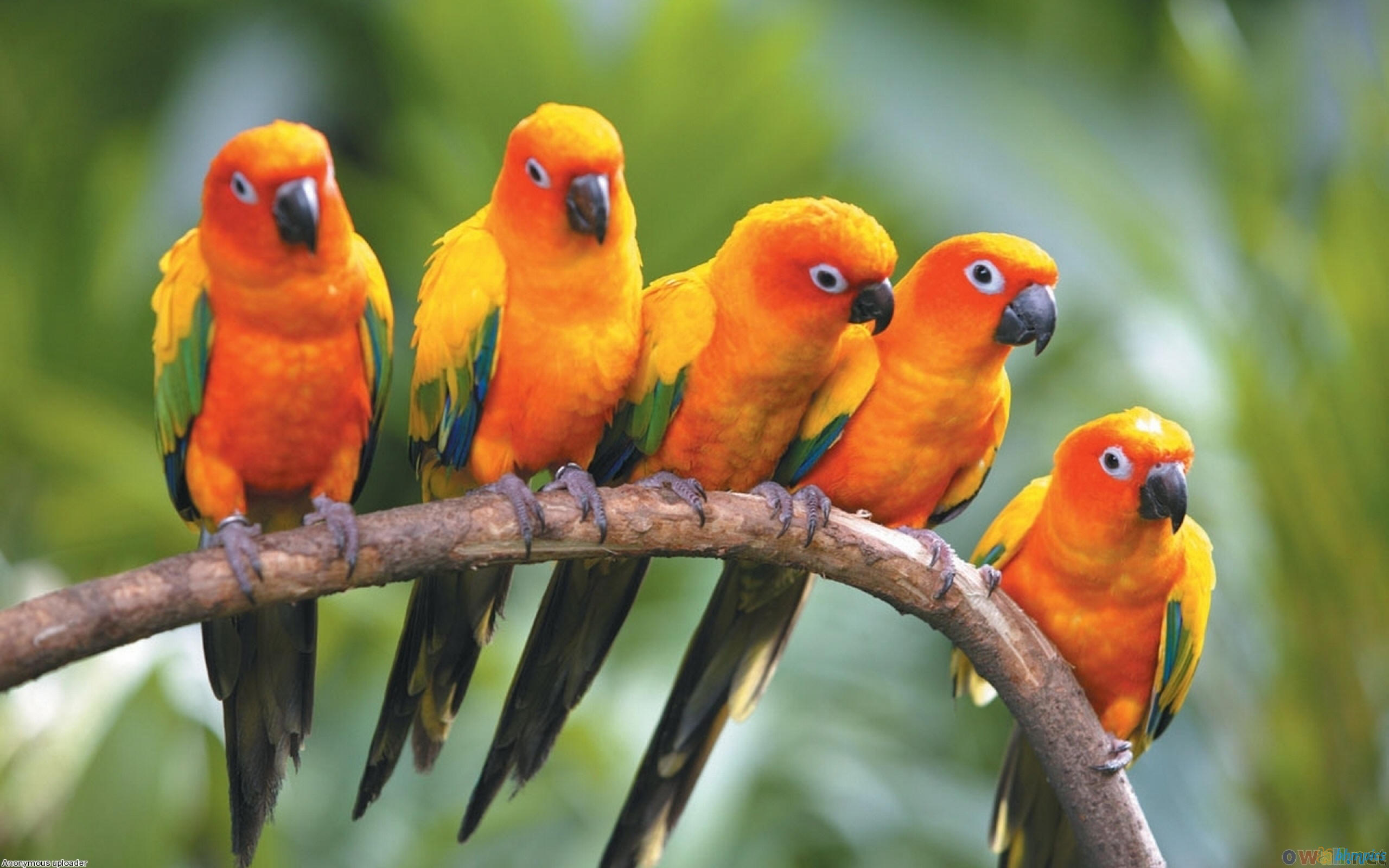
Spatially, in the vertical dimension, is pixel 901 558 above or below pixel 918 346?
below

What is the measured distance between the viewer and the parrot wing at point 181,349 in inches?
93.1

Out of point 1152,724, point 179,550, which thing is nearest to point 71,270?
point 179,550

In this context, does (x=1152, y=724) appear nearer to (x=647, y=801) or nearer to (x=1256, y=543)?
(x=647, y=801)

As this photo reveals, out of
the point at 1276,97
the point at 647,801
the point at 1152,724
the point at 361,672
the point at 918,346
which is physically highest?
the point at 1276,97

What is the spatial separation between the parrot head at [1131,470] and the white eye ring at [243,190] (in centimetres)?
161

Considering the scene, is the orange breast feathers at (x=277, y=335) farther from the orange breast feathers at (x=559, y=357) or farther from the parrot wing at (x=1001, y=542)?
the parrot wing at (x=1001, y=542)

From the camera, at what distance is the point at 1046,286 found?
265 centimetres

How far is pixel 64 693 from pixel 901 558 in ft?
8.18

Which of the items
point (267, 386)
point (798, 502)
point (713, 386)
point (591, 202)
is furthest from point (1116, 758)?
point (267, 386)

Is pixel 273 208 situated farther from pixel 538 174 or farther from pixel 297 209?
pixel 538 174

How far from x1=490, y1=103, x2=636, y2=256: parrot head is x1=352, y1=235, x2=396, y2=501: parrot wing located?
0.27 m

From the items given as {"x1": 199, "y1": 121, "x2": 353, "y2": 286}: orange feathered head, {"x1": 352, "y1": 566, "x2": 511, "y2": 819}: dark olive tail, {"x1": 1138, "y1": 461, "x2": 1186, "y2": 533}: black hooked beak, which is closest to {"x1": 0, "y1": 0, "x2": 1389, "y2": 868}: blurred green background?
{"x1": 352, "y1": 566, "x2": 511, "y2": 819}: dark olive tail

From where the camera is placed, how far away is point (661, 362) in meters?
2.65

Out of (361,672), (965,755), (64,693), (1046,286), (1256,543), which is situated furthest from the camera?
(965,755)
